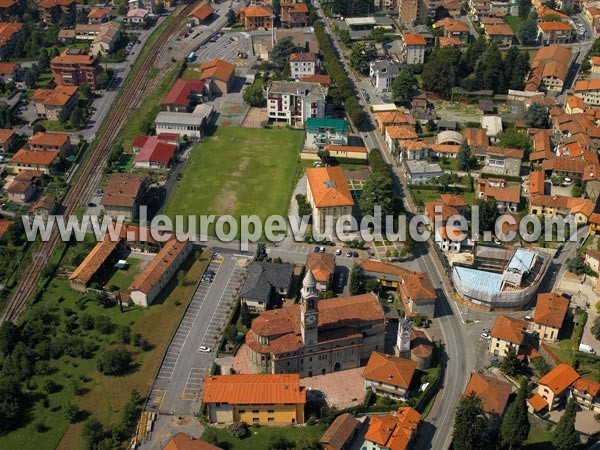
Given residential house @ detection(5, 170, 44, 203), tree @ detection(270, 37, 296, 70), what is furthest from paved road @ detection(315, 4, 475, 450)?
tree @ detection(270, 37, 296, 70)

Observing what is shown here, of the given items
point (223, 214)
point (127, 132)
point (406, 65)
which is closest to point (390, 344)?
point (223, 214)

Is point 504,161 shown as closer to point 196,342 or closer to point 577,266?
point 577,266

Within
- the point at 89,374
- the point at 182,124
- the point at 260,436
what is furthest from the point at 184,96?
the point at 260,436

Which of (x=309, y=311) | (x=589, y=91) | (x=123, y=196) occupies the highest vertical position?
(x=589, y=91)

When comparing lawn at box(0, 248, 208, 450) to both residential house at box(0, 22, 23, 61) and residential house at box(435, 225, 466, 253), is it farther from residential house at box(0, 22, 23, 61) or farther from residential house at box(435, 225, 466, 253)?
residential house at box(0, 22, 23, 61)

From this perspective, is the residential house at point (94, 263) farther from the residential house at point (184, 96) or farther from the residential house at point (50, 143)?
the residential house at point (184, 96)

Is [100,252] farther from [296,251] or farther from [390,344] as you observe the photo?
[390,344]
